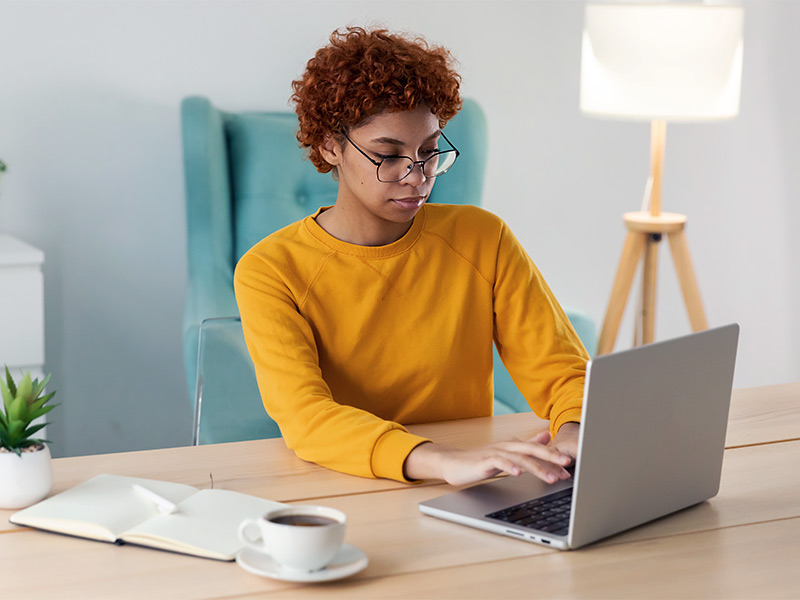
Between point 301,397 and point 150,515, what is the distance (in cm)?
30

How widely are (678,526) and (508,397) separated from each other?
1.18 metres

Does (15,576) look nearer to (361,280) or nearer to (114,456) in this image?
(114,456)

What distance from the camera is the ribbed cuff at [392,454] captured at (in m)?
1.07

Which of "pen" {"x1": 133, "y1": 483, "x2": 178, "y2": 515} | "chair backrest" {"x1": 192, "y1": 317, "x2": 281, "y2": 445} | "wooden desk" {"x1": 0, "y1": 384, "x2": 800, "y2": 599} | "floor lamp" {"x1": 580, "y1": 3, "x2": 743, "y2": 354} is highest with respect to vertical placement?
"floor lamp" {"x1": 580, "y1": 3, "x2": 743, "y2": 354}

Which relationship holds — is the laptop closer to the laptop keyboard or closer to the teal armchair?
the laptop keyboard

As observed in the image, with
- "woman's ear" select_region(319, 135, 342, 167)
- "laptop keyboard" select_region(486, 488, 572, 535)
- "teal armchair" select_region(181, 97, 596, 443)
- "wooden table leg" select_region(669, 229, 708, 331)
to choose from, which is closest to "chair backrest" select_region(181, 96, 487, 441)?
"teal armchair" select_region(181, 97, 596, 443)


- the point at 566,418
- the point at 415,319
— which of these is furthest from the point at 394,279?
the point at 566,418

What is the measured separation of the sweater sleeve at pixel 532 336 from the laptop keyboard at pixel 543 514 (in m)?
0.34

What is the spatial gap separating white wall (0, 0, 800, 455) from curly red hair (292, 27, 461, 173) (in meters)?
1.26

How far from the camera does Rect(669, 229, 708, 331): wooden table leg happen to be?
108 inches

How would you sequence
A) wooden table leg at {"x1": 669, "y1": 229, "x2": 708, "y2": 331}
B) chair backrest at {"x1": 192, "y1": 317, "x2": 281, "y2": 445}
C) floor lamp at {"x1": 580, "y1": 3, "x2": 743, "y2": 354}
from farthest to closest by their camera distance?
wooden table leg at {"x1": 669, "y1": 229, "x2": 708, "y2": 331} → floor lamp at {"x1": 580, "y1": 3, "x2": 743, "y2": 354} → chair backrest at {"x1": 192, "y1": 317, "x2": 281, "y2": 445}

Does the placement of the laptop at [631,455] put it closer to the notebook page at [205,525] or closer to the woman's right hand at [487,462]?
the woman's right hand at [487,462]

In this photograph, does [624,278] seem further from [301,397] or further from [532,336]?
[301,397]

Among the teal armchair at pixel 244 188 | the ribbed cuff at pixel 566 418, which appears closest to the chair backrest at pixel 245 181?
the teal armchair at pixel 244 188
